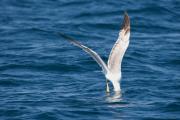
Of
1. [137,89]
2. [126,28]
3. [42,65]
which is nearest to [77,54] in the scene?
[42,65]

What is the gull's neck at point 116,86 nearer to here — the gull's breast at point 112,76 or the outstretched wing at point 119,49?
the gull's breast at point 112,76

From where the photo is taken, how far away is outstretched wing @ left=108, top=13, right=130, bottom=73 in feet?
55.6

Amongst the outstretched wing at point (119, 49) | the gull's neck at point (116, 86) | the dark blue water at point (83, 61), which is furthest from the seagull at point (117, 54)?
the dark blue water at point (83, 61)

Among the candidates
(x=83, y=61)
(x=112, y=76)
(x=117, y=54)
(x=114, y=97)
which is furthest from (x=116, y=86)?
(x=83, y=61)

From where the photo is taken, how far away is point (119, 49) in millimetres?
16938

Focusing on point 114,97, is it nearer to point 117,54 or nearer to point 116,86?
point 116,86

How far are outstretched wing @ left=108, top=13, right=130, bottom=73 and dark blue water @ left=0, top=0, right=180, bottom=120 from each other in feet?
3.14

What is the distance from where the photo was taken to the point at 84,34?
25.5 metres

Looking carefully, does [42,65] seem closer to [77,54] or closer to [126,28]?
[77,54]

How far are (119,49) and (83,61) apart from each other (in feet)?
17.7

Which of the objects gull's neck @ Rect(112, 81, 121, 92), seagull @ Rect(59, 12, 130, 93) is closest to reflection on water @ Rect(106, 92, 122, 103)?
gull's neck @ Rect(112, 81, 121, 92)

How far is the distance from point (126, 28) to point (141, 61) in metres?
5.56

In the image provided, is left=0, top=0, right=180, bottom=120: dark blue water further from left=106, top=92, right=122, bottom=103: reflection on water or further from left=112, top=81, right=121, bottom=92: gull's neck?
left=112, top=81, right=121, bottom=92: gull's neck

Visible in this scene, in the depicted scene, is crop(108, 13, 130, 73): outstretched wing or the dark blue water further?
the dark blue water
